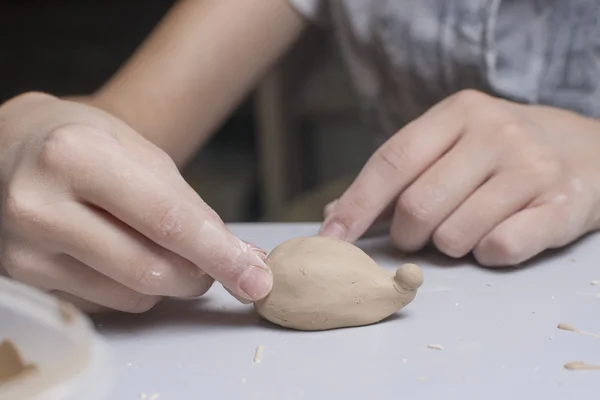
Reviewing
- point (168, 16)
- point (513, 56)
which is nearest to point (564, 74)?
point (513, 56)

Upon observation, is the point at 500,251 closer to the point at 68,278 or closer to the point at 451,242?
the point at 451,242

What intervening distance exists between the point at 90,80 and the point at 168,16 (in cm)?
117

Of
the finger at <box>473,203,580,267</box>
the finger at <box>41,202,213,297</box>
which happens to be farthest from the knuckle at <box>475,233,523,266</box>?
the finger at <box>41,202,213,297</box>

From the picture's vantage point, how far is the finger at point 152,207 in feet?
1.33

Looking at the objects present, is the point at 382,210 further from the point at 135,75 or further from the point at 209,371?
the point at 135,75

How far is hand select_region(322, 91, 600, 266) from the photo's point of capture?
1.73 ft

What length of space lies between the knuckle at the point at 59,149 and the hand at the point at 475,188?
0.71 feet

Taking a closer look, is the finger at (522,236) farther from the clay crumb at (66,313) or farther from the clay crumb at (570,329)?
the clay crumb at (66,313)

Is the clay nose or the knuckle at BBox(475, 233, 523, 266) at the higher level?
the knuckle at BBox(475, 233, 523, 266)

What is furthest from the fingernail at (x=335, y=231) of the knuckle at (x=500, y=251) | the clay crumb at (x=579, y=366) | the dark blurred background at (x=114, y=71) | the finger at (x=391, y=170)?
the dark blurred background at (x=114, y=71)

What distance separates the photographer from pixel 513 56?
2.40ft

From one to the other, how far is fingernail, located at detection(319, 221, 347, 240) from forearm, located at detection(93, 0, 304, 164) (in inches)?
11.3

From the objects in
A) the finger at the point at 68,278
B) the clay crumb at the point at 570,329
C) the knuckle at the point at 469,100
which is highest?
the knuckle at the point at 469,100

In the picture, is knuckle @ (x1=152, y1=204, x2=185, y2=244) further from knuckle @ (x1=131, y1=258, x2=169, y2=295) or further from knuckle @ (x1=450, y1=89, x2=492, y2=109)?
knuckle @ (x1=450, y1=89, x2=492, y2=109)
